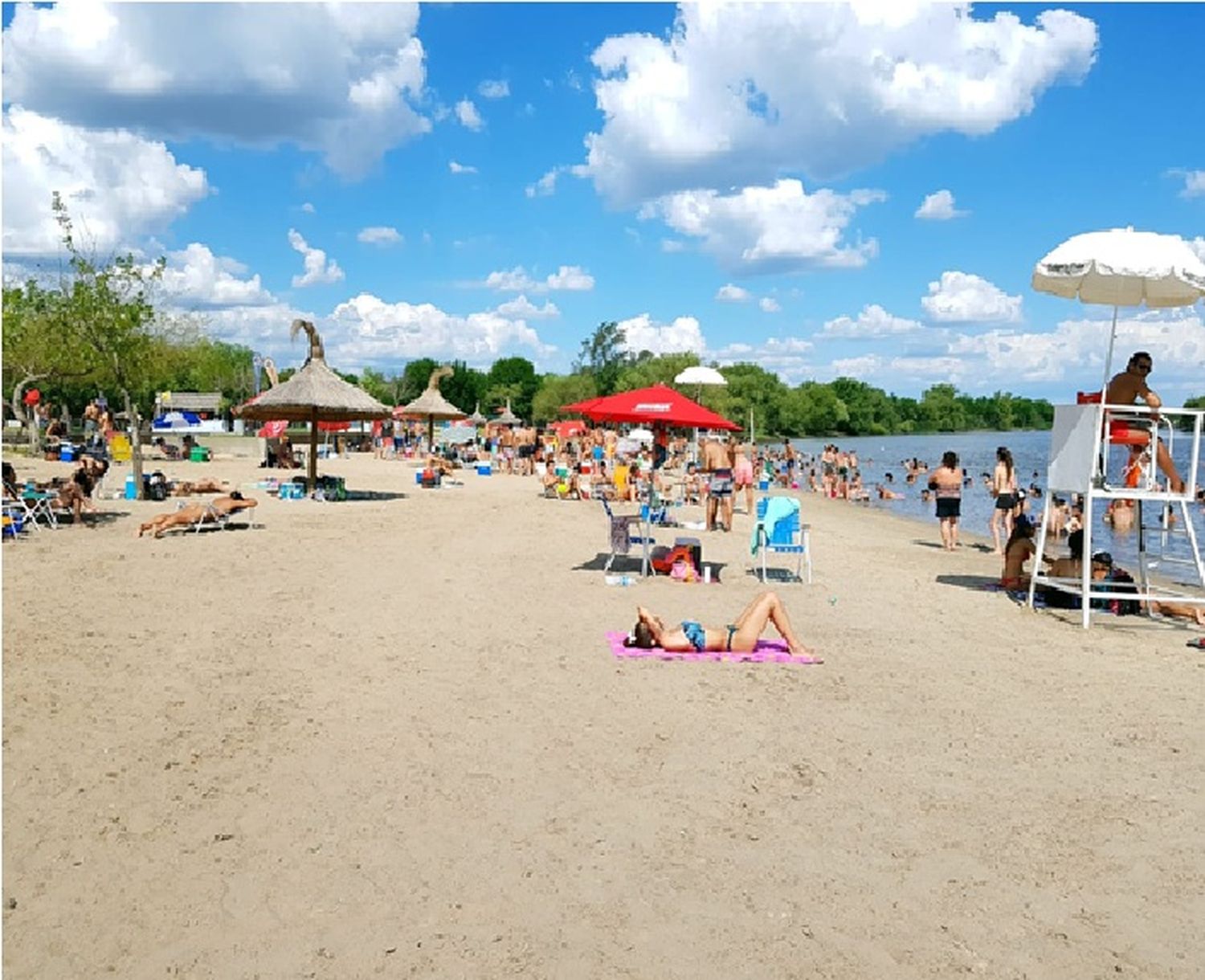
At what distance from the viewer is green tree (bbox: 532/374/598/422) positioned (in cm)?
8444

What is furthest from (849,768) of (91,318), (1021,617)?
(91,318)

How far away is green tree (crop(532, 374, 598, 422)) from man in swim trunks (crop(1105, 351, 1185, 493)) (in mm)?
73888

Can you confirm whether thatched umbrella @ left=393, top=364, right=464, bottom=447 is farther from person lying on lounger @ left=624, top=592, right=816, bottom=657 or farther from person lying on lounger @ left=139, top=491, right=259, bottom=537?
person lying on lounger @ left=624, top=592, right=816, bottom=657

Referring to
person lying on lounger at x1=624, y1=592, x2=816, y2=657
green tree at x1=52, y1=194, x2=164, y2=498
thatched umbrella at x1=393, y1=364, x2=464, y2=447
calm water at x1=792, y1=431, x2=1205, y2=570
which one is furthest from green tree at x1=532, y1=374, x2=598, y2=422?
person lying on lounger at x1=624, y1=592, x2=816, y2=657

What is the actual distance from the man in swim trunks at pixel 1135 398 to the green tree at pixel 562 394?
73888 mm

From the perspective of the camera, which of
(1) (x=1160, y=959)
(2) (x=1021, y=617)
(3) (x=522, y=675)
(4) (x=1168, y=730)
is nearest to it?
(1) (x=1160, y=959)

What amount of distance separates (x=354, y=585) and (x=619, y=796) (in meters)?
5.51

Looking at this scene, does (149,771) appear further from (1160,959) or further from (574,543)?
(574,543)

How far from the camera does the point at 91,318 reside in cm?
1925

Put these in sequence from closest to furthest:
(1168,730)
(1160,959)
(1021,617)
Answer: (1160,959) < (1168,730) < (1021,617)

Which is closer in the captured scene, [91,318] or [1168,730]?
[1168,730]

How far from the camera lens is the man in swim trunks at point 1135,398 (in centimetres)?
867

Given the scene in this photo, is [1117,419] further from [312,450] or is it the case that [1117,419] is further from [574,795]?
[312,450]

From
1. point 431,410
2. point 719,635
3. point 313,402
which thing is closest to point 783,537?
point 719,635
